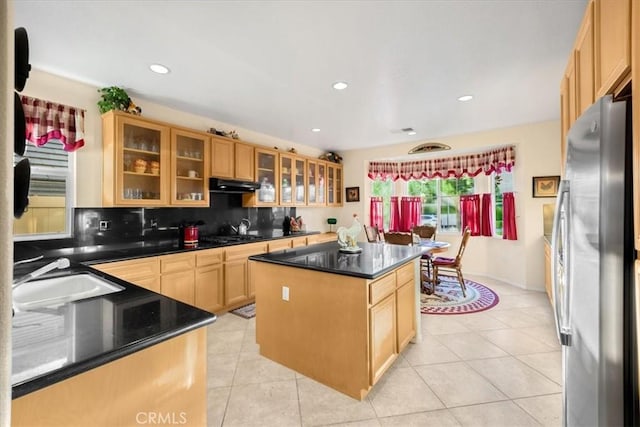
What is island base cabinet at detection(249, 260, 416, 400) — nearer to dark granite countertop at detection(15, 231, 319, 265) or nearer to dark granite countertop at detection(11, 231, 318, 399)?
dark granite countertop at detection(11, 231, 318, 399)

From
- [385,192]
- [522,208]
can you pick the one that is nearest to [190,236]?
[385,192]

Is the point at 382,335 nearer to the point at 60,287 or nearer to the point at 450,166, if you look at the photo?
the point at 60,287

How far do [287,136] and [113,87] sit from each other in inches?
101

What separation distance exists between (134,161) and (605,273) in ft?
12.5

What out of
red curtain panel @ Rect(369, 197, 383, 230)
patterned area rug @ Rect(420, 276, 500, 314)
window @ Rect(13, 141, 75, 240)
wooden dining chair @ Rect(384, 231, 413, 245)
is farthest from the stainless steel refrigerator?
red curtain panel @ Rect(369, 197, 383, 230)

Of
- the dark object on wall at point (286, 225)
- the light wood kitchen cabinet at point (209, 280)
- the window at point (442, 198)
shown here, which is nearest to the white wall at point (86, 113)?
the light wood kitchen cabinet at point (209, 280)

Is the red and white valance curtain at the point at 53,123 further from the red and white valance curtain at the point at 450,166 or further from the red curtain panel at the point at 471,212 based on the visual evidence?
the red curtain panel at the point at 471,212

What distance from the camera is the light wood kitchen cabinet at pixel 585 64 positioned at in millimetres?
1502

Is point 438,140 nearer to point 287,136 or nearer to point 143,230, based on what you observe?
point 287,136

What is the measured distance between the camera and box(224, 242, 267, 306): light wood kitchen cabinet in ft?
11.6

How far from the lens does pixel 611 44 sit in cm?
123

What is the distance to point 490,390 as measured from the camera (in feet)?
6.61

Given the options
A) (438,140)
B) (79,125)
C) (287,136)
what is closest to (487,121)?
(438,140)

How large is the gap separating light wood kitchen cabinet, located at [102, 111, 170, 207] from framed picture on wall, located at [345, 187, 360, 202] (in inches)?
149
